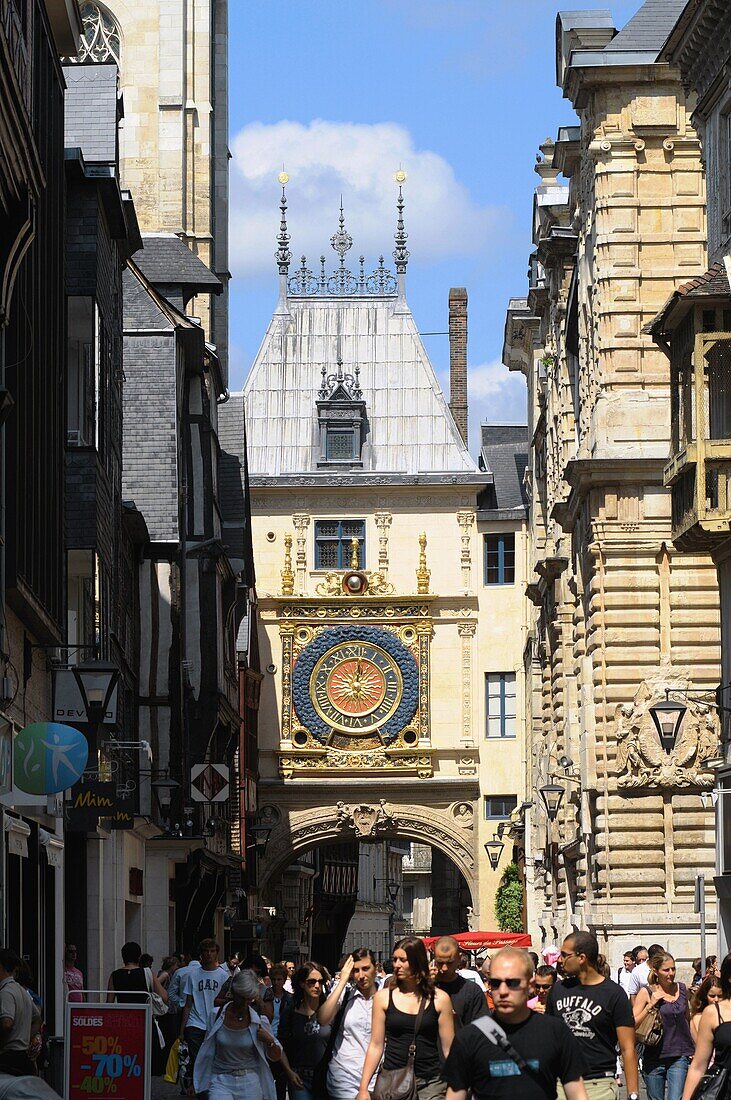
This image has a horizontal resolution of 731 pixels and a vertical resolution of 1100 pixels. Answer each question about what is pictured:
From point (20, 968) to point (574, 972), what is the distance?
3489 millimetres

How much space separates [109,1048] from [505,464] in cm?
4779

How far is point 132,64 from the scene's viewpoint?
51125 mm

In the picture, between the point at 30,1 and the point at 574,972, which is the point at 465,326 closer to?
the point at 30,1

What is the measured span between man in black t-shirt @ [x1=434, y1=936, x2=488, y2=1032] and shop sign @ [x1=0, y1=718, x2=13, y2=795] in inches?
247

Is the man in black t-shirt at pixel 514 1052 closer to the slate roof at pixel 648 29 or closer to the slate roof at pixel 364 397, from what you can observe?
the slate roof at pixel 648 29

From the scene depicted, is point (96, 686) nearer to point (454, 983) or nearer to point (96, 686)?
point (96, 686)

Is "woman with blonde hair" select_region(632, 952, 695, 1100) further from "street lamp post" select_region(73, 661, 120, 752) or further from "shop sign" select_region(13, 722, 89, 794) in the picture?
"street lamp post" select_region(73, 661, 120, 752)

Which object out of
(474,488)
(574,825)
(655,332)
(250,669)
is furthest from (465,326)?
(655,332)

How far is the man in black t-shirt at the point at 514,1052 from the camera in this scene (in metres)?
9.26

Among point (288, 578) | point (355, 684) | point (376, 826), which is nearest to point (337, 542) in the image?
point (288, 578)

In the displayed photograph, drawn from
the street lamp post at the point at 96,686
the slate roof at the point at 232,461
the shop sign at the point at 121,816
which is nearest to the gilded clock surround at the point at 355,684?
the slate roof at the point at 232,461

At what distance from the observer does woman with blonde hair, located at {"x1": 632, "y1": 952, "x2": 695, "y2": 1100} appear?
57.6 ft

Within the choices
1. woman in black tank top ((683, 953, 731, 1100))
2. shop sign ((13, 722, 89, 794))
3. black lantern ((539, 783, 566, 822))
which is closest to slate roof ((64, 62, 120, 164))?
shop sign ((13, 722, 89, 794))

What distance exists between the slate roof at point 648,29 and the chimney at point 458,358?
27200 millimetres
